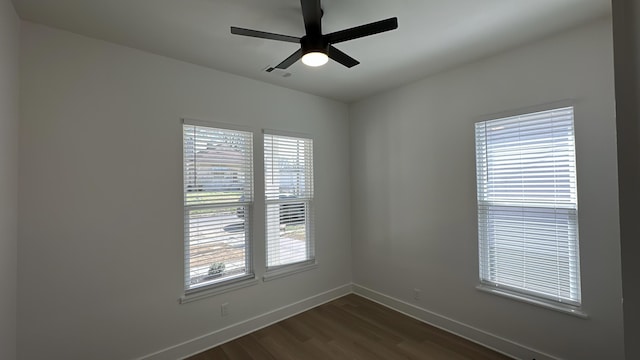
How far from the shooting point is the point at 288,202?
3457mm

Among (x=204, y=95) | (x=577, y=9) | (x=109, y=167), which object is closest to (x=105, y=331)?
(x=109, y=167)

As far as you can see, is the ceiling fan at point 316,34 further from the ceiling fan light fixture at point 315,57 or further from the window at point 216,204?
the window at point 216,204

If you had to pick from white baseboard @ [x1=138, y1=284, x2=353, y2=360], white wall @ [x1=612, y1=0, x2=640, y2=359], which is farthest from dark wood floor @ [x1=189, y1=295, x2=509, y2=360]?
white wall @ [x1=612, y1=0, x2=640, y2=359]

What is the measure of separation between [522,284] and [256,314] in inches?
107

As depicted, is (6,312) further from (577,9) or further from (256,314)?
(577,9)

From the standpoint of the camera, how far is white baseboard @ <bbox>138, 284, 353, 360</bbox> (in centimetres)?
251

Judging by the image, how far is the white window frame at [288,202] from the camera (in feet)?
10.7

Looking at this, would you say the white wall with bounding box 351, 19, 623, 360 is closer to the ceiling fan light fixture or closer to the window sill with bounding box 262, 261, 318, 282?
the window sill with bounding box 262, 261, 318, 282

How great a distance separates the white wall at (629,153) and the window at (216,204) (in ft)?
9.39

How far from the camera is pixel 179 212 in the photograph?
2.62 metres

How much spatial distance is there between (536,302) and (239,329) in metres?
2.88

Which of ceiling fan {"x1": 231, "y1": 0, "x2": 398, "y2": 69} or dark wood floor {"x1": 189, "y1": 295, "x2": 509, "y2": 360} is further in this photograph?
dark wood floor {"x1": 189, "y1": 295, "x2": 509, "y2": 360}

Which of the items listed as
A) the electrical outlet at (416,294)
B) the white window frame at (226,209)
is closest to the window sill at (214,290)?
the white window frame at (226,209)

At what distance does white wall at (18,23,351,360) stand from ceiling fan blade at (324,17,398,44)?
1.63 metres
